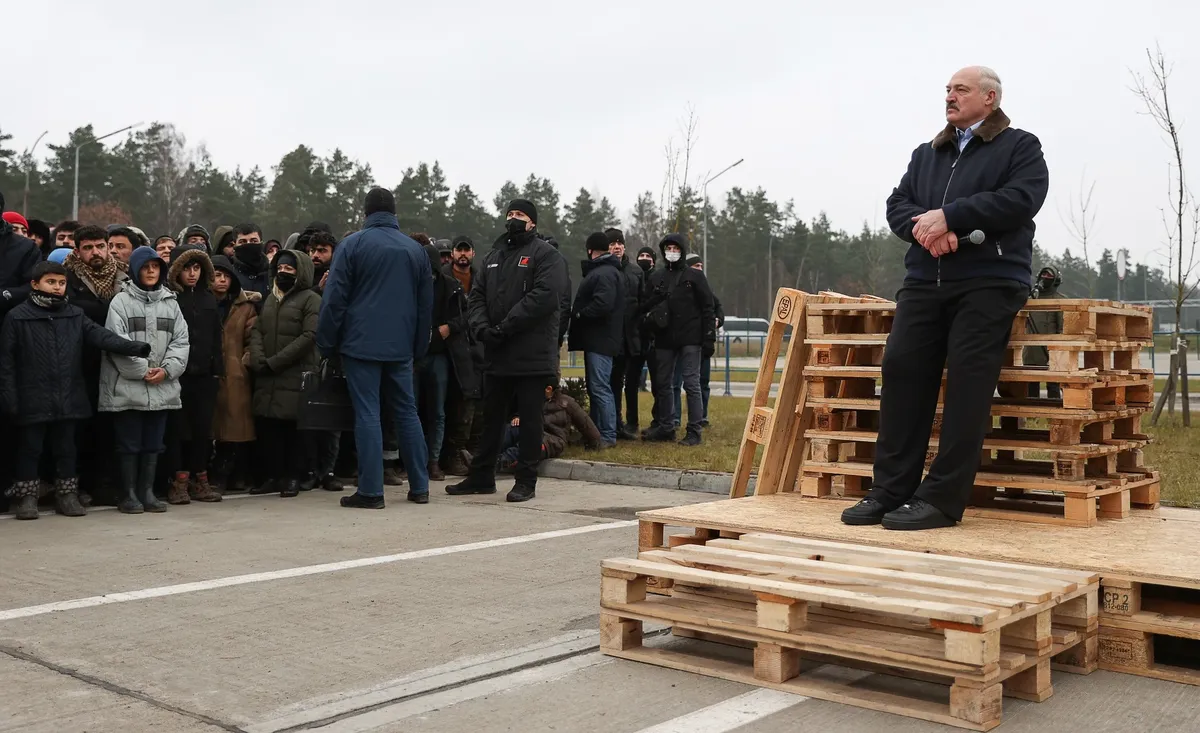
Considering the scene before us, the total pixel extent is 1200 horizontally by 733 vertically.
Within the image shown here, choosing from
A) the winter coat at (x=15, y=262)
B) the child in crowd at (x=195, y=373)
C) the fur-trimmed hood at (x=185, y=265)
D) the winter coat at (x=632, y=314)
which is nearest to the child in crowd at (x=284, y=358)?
the child in crowd at (x=195, y=373)

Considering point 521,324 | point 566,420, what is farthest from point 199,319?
point 566,420

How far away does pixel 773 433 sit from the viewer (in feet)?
23.5

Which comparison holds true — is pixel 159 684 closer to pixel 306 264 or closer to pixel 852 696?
pixel 852 696

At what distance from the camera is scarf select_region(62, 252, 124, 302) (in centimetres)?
903

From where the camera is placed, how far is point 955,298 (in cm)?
586

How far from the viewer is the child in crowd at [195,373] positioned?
925 centimetres

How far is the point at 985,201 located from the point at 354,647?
3.56 metres

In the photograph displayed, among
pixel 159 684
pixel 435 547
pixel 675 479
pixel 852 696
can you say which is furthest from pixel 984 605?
pixel 675 479

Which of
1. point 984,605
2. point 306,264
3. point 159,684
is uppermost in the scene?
point 306,264

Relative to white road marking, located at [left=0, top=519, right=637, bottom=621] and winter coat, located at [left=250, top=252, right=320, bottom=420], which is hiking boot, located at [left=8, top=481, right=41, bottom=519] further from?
white road marking, located at [left=0, top=519, right=637, bottom=621]

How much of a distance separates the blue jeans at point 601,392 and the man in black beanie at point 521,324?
311 cm

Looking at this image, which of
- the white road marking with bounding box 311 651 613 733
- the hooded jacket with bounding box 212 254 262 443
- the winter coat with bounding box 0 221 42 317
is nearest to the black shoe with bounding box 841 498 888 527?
the white road marking with bounding box 311 651 613 733

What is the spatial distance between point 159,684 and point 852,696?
99.8 inches

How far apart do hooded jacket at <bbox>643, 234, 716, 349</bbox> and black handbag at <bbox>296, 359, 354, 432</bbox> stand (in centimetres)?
489
